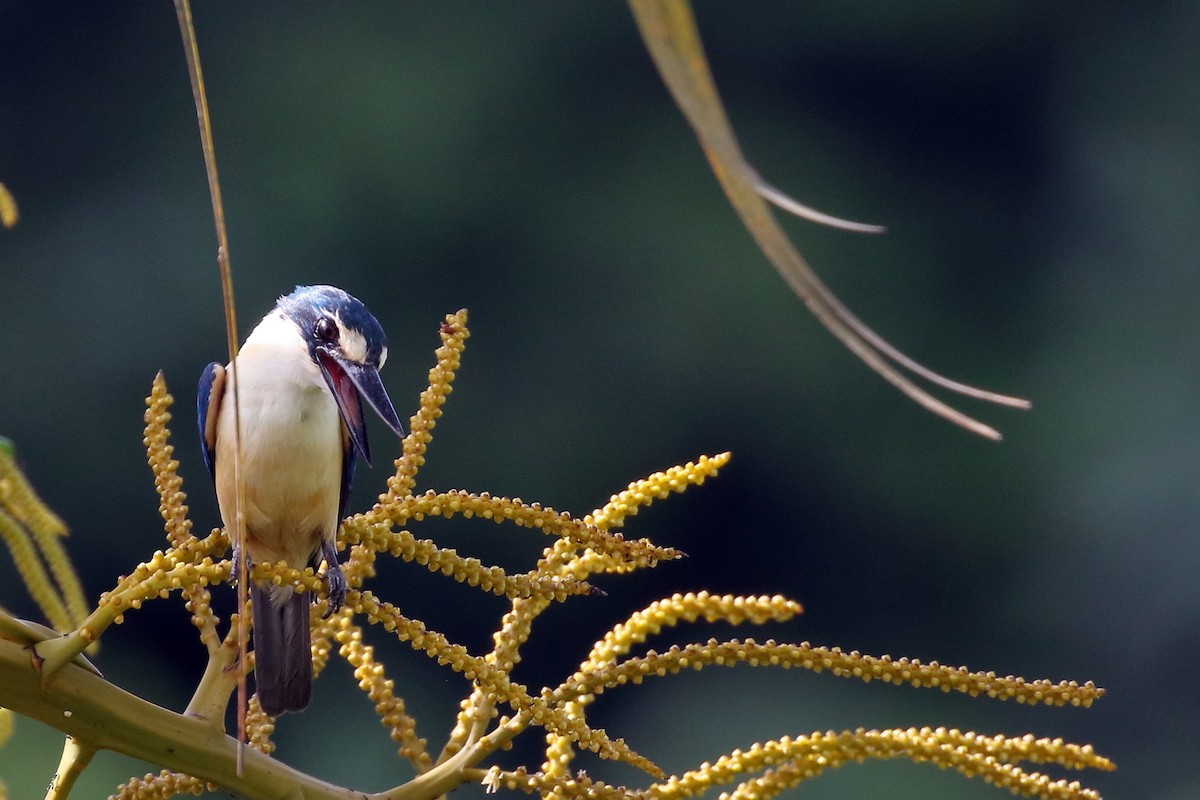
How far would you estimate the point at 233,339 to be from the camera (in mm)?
607

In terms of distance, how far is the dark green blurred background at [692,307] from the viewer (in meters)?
9.35

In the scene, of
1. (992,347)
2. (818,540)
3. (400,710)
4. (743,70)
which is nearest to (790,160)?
(743,70)

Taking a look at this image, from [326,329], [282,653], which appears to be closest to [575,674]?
[282,653]

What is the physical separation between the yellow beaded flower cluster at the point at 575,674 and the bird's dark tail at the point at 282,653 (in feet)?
1.82

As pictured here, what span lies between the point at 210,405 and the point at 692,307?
9.06 metres

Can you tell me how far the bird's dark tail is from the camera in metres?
1.60

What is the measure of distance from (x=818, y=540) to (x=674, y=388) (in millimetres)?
1648

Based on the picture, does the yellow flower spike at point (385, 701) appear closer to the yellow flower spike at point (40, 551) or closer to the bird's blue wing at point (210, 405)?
the yellow flower spike at point (40, 551)

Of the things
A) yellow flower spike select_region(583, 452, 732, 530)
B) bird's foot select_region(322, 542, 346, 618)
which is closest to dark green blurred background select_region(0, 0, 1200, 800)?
bird's foot select_region(322, 542, 346, 618)

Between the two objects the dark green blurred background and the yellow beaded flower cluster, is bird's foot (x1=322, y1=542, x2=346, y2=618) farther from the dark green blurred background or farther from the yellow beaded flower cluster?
the dark green blurred background

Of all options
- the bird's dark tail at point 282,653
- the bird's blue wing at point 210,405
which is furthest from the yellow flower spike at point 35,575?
the bird's blue wing at point 210,405

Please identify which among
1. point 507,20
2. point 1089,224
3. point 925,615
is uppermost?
point 507,20

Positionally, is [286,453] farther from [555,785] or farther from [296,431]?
[555,785]

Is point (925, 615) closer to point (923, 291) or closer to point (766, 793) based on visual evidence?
point (923, 291)
